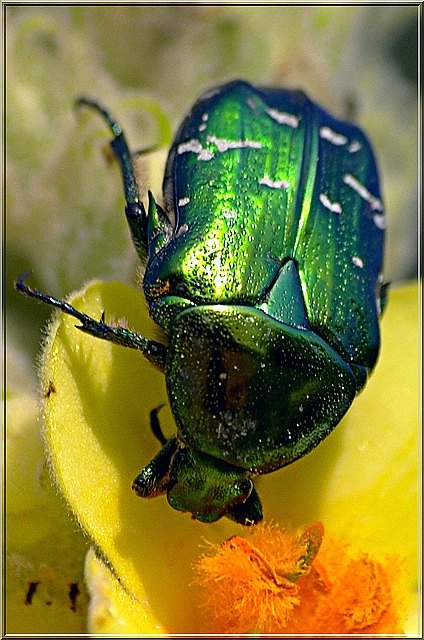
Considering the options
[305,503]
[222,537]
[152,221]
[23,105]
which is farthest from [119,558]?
[23,105]

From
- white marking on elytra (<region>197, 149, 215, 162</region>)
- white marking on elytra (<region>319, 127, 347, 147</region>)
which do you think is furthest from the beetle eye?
white marking on elytra (<region>319, 127, 347, 147</region>)

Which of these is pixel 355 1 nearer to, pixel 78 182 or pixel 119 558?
pixel 78 182

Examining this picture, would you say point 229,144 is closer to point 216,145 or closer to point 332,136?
point 216,145

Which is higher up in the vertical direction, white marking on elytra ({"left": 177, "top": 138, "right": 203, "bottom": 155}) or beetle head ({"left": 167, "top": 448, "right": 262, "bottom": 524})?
white marking on elytra ({"left": 177, "top": 138, "right": 203, "bottom": 155})

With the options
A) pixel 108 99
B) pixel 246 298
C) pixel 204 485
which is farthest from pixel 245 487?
pixel 108 99

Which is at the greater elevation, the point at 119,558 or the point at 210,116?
the point at 210,116

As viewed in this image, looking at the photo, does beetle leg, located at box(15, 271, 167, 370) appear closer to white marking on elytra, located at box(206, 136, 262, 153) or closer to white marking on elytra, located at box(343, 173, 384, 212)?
white marking on elytra, located at box(206, 136, 262, 153)
